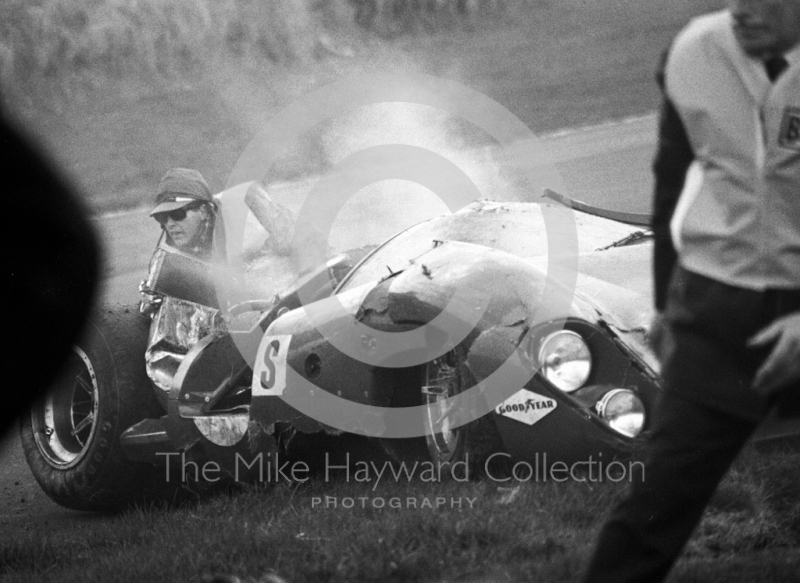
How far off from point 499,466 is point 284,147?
243 centimetres

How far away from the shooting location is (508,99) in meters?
6.55

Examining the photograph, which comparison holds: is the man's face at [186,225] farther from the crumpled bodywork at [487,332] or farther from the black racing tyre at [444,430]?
the black racing tyre at [444,430]

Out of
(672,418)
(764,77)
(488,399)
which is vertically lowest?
(488,399)

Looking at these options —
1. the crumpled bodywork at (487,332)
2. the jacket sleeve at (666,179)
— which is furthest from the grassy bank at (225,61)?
the jacket sleeve at (666,179)

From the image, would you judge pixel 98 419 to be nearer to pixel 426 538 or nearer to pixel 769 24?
pixel 426 538

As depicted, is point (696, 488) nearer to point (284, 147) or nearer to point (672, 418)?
point (672, 418)

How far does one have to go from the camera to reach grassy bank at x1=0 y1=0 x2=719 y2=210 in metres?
6.05

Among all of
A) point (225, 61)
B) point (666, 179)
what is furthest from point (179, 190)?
point (666, 179)

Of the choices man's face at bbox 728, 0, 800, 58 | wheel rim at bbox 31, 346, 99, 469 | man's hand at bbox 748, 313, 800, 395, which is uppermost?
man's face at bbox 728, 0, 800, 58

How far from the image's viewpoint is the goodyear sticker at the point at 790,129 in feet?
6.39

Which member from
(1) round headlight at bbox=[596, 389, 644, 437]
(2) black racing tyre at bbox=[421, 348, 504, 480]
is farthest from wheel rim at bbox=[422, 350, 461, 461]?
(1) round headlight at bbox=[596, 389, 644, 437]

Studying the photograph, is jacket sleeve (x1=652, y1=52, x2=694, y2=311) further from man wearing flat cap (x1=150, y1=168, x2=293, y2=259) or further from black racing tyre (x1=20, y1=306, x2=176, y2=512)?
black racing tyre (x1=20, y1=306, x2=176, y2=512)

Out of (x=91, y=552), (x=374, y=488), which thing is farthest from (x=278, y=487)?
(x=91, y=552)

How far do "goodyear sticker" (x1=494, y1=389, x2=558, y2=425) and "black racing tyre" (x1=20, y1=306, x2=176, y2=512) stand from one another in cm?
195
